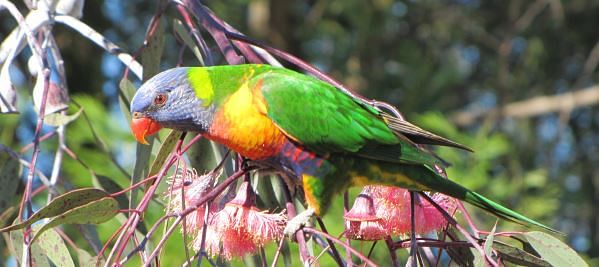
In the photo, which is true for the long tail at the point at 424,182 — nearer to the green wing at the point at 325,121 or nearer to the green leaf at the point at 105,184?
the green wing at the point at 325,121

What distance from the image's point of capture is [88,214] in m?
0.97

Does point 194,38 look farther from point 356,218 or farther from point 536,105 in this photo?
point 536,105

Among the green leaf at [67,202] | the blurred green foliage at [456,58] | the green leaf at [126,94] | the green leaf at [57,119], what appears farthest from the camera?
the blurred green foliage at [456,58]

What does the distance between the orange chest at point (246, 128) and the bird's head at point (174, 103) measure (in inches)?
0.9

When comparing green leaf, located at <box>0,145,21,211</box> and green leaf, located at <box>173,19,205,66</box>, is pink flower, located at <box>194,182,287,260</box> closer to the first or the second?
green leaf, located at <box>173,19,205,66</box>

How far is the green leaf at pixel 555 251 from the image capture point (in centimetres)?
106

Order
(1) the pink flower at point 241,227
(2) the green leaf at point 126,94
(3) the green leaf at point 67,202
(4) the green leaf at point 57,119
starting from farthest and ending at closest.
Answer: (2) the green leaf at point 126,94
(4) the green leaf at point 57,119
(1) the pink flower at point 241,227
(3) the green leaf at point 67,202

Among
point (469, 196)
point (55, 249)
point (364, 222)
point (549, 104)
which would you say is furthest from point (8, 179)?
point (549, 104)

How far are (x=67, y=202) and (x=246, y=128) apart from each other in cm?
25

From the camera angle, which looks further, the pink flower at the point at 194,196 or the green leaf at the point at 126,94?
the green leaf at the point at 126,94

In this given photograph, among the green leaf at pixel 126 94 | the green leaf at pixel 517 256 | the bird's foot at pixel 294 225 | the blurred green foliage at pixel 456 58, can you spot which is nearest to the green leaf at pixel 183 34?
the green leaf at pixel 126 94

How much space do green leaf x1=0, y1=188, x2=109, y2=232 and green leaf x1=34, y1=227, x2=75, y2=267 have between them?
0.15 meters

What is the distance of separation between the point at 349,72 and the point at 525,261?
2.44 meters

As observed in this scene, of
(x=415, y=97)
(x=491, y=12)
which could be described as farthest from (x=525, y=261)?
(x=491, y=12)
